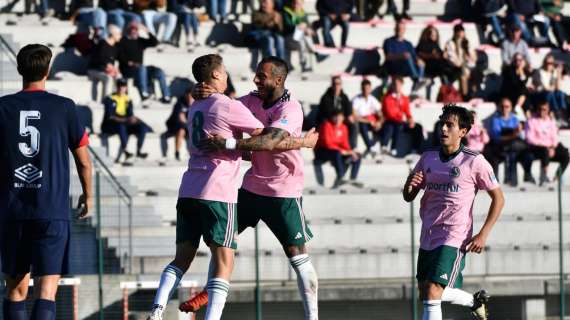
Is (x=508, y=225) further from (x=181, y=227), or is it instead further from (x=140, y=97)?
(x=181, y=227)

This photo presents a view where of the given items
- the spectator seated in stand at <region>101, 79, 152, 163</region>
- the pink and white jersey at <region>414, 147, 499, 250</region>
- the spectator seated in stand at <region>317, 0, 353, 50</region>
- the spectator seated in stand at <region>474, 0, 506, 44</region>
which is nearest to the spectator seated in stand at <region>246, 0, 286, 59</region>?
the spectator seated in stand at <region>317, 0, 353, 50</region>

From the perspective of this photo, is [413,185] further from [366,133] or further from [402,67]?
[402,67]

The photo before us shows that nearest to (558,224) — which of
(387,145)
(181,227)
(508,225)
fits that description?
(508,225)

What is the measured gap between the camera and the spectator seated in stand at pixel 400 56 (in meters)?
23.0

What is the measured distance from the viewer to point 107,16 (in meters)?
22.0

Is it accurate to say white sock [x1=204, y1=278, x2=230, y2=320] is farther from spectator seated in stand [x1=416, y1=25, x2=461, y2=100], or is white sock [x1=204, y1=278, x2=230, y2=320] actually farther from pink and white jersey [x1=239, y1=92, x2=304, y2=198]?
spectator seated in stand [x1=416, y1=25, x2=461, y2=100]

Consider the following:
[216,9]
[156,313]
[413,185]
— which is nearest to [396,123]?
[216,9]

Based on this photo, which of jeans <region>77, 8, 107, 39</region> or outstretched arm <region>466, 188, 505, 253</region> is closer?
outstretched arm <region>466, 188, 505, 253</region>

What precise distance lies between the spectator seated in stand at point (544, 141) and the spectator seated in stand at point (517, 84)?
0.69 metres

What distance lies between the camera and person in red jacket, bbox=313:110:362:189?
68.7ft

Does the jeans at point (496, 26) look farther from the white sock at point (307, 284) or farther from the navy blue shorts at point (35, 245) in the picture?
the navy blue shorts at point (35, 245)

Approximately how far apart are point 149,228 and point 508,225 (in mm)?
4697

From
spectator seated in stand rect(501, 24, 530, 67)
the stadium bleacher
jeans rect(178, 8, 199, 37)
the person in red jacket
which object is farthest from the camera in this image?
spectator seated in stand rect(501, 24, 530, 67)

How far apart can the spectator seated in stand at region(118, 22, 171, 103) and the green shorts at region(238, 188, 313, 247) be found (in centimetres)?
981
